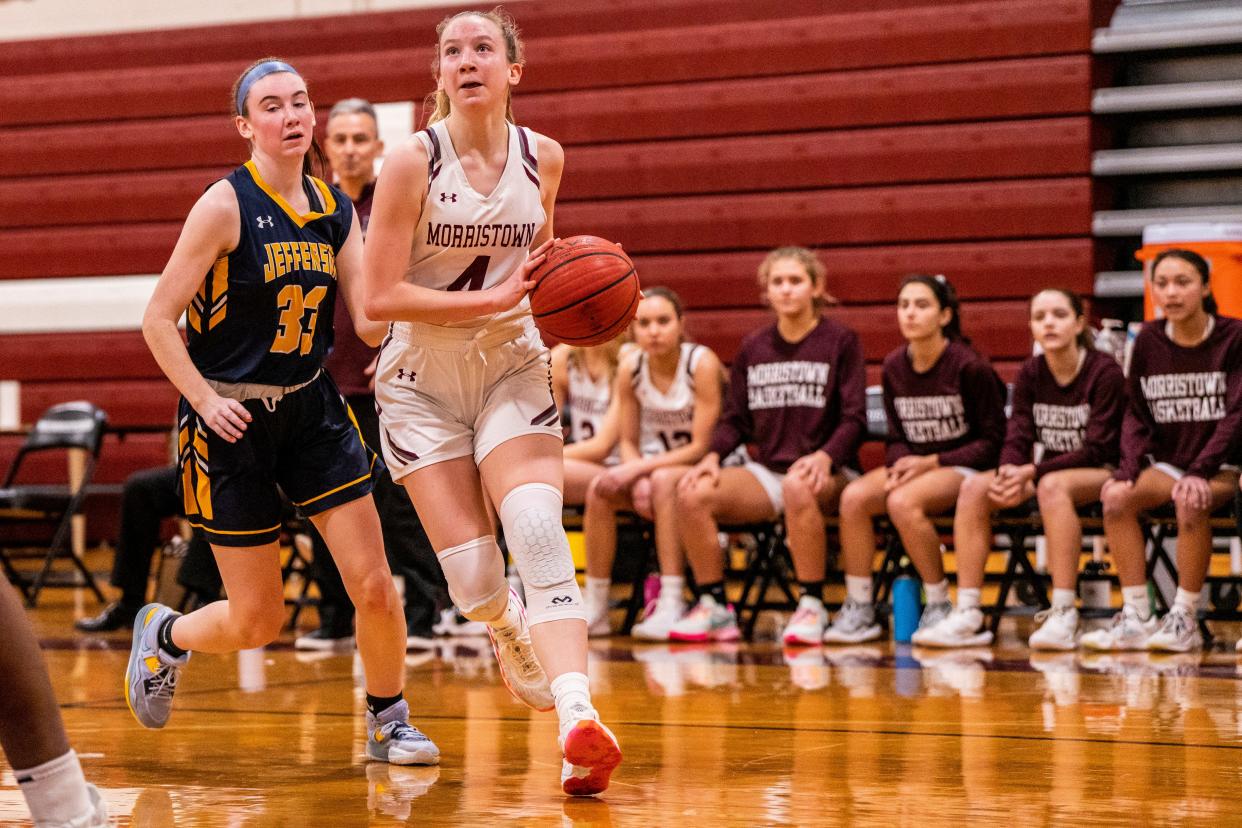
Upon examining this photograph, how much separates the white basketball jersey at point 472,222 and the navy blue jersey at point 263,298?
291 millimetres

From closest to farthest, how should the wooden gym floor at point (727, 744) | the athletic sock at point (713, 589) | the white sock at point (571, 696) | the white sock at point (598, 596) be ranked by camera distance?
the wooden gym floor at point (727, 744) → the white sock at point (571, 696) → the athletic sock at point (713, 589) → the white sock at point (598, 596)

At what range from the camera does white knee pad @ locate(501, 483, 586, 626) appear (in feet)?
10.6

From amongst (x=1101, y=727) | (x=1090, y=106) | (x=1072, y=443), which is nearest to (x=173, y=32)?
(x=1090, y=106)

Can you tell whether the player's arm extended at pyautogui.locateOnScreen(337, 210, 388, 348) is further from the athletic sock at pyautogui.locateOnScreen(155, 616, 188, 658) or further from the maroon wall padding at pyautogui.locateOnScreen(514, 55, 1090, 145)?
the maroon wall padding at pyautogui.locateOnScreen(514, 55, 1090, 145)

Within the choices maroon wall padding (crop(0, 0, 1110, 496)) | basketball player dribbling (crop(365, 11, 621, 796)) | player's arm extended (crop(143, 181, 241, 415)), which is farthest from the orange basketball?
maroon wall padding (crop(0, 0, 1110, 496))

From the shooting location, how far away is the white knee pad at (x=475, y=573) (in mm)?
3371

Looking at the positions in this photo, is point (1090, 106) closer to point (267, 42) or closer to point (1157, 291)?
point (1157, 291)

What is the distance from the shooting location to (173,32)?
1062 centimetres

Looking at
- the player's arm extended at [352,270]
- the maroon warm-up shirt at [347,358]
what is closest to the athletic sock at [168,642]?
the player's arm extended at [352,270]

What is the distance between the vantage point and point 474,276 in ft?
11.3

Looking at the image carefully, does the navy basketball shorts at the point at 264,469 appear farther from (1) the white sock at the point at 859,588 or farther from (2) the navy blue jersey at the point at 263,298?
(1) the white sock at the point at 859,588

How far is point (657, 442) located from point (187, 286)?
11.6ft

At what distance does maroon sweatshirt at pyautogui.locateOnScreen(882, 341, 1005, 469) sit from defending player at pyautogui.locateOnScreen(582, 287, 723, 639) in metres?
0.76

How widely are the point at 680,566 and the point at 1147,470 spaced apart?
182 cm
